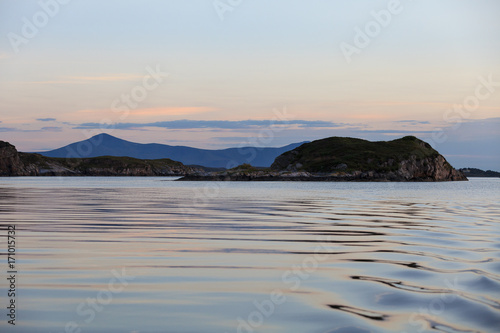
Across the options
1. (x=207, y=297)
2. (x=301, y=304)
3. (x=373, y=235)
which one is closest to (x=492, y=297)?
(x=301, y=304)

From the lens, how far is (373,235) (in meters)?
21.8

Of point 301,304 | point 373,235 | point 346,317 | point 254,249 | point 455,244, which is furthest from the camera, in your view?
point 373,235

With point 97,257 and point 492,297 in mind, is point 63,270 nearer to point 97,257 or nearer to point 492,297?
point 97,257

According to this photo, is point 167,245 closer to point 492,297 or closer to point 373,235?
point 373,235

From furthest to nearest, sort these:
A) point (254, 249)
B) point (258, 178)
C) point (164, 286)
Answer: point (258, 178), point (254, 249), point (164, 286)

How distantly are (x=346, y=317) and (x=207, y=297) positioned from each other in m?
2.80

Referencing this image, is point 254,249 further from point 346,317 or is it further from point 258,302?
point 346,317

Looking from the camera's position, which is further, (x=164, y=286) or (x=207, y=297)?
(x=164, y=286)

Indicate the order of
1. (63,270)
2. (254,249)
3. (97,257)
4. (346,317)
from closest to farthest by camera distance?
(346,317), (63,270), (97,257), (254,249)

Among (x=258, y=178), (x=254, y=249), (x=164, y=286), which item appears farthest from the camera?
(x=258, y=178)

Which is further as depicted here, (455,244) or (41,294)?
(455,244)

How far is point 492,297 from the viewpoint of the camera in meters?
10.7

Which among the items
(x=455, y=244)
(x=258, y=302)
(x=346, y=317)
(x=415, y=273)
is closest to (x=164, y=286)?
(x=258, y=302)

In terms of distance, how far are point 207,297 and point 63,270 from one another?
4421 mm
